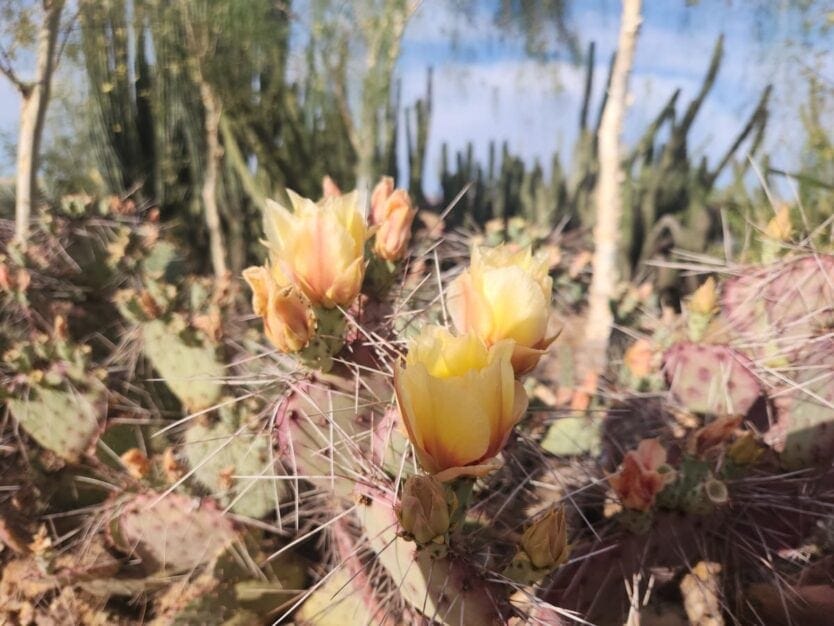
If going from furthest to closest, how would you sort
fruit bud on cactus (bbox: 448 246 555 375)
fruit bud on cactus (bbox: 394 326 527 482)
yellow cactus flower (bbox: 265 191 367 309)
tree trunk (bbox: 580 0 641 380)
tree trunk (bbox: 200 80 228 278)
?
1. tree trunk (bbox: 200 80 228 278)
2. tree trunk (bbox: 580 0 641 380)
3. yellow cactus flower (bbox: 265 191 367 309)
4. fruit bud on cactus (bbox: 448 246 555 375)
5. fruit bud on cactus (bbox: 394 326 527 482)

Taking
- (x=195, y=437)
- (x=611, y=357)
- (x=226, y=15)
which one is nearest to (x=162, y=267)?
(x=195, y=437)

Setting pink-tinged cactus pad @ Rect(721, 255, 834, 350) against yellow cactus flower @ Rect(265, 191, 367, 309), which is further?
pink-tinged cactus pad @ Rect(721, 255, 834, 350)

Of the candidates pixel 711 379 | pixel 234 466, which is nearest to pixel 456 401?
pixel 234 466

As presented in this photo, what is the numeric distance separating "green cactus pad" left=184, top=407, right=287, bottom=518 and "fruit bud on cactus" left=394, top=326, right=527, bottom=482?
0.73 meters

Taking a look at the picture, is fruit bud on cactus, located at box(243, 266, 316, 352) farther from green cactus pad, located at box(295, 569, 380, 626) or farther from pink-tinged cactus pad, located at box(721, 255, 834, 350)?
pink-tinged cactus pad, located at box(721, 255, 834, 350)

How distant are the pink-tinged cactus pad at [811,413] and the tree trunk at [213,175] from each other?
3.55m

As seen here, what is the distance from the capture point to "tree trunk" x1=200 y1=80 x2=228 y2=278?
4.26 m

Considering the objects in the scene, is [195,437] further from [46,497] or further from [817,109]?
[817,109]

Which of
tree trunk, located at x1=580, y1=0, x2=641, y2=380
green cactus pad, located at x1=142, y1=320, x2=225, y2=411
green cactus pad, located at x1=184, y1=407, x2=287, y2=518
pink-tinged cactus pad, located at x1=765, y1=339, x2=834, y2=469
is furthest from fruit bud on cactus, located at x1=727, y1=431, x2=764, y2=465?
tree trunk, located at x1=580, y1=0, x2=641, y2=380

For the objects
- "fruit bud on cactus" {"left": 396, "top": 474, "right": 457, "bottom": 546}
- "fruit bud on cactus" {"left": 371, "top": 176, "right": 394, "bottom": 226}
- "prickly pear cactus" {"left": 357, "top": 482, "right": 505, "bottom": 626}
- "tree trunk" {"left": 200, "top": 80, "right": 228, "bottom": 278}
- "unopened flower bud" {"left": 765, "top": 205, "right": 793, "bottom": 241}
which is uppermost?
"fruit bud on cactus" {"left": 371, "top": 176, "right": 394, "bottom": 226}

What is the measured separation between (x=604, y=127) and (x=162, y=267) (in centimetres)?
192

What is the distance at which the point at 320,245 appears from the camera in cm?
81

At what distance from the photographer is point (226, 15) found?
13.5 ft

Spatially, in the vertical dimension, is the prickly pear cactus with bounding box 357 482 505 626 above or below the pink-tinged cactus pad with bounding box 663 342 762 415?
above
